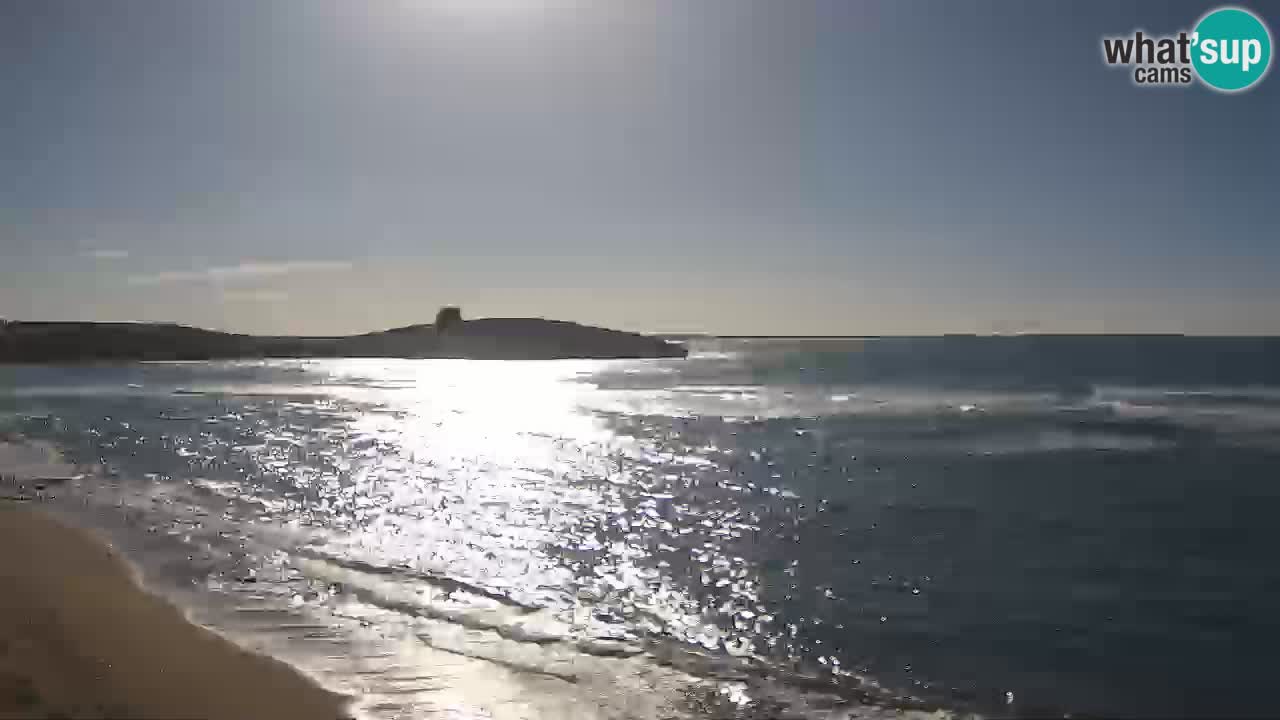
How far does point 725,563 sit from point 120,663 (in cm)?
1064

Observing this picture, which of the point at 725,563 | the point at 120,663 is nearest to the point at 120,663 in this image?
the point at 120,663

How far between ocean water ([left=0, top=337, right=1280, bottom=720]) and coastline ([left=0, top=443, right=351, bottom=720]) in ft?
2.11

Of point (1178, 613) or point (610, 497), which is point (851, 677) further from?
point (610, 497)

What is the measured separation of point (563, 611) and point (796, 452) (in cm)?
2448

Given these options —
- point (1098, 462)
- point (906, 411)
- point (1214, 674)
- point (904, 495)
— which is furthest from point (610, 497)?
point (906, 411)

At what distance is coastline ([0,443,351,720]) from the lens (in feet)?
33.4

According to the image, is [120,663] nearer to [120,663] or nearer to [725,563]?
[120,663]

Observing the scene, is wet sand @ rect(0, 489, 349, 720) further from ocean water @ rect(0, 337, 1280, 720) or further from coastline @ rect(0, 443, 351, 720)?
ocean water @ rect(0, 337, 1280, 720)

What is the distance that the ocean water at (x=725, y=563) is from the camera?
12164 millimetres

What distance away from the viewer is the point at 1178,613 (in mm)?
15555

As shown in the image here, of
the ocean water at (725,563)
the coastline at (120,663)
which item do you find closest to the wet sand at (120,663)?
the coastline at (120,663)

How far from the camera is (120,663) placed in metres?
11.7

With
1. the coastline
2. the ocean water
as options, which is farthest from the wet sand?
the ocean water

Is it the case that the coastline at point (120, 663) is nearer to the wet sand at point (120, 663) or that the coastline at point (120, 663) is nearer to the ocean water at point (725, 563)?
the wet sand at point (120, 663)
